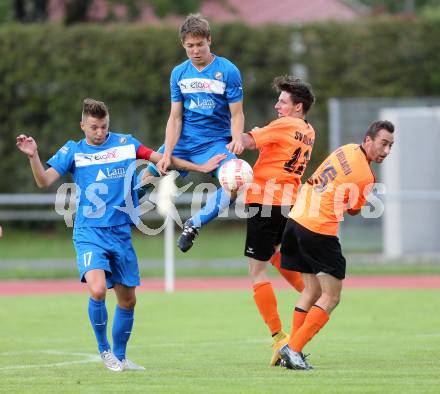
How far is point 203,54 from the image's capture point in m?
9.98

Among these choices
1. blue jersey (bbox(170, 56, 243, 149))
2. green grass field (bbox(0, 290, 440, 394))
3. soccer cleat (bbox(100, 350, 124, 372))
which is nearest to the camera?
green grass field (bbox(0, 290, 440, 394))

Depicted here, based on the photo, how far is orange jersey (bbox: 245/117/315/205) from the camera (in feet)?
33.5

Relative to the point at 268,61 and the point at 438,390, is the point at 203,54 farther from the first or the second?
the point at 268,61

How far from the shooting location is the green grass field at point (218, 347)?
8594mm

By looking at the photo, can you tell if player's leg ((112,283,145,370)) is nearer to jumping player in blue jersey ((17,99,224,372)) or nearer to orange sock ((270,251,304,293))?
jumping player in blue jersey ((17,99,224,372))

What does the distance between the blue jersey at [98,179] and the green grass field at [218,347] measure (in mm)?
1296

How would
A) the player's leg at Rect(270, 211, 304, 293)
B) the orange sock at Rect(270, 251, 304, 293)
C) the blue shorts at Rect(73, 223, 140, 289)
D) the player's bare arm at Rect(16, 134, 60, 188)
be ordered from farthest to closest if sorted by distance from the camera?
the orange sock at Rect(270, 251, 304, 293), the player's leg at Rect(270, 211, 304, 293), the blue shorts at Rect(73, 223, 140, 289), the player's bare arm at Rect(16, 134, 60, 188)

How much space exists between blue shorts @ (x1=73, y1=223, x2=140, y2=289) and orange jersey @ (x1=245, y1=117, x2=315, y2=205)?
1.31m

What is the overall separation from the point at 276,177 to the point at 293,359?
177 centimetres

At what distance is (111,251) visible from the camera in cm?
948

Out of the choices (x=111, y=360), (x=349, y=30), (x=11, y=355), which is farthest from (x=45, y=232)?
(x=111, y=360)

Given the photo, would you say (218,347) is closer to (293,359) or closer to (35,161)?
(293,359)

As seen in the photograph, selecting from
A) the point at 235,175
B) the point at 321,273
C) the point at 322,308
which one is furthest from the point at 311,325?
the point at 235,175

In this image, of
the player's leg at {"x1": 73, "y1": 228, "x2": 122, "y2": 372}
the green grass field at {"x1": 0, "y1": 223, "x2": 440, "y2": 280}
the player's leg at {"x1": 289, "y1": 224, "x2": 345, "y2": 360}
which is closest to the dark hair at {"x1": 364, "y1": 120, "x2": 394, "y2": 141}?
the player's leg at {"x1": 289, "y1": 224, "x2": 345, "y2": 360}
